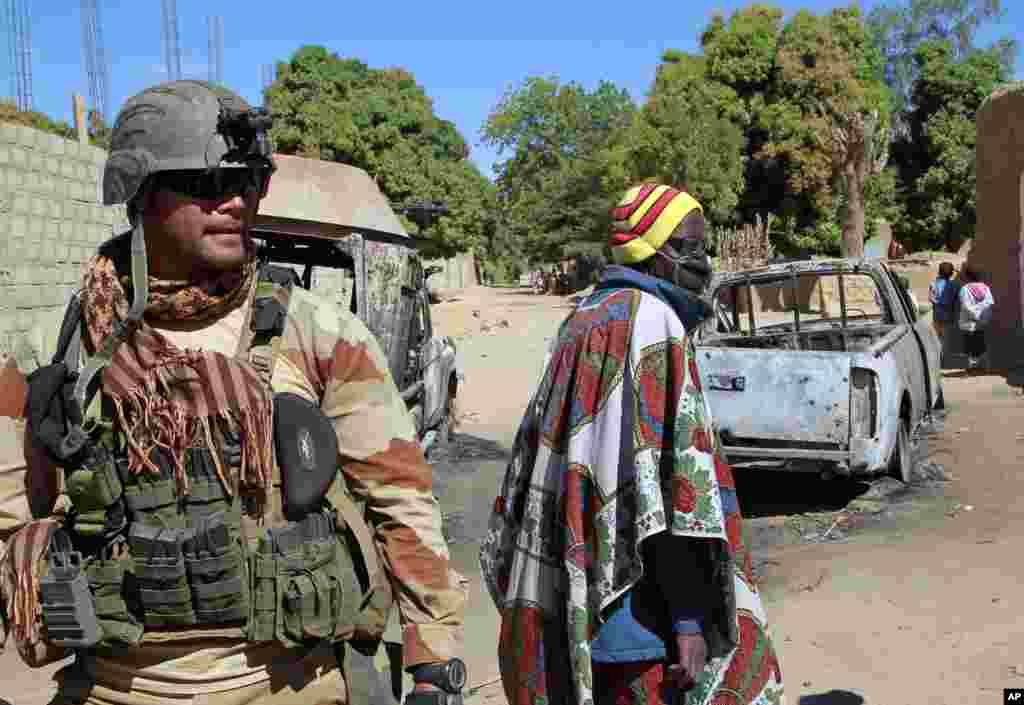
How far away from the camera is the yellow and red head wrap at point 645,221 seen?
2574 mm

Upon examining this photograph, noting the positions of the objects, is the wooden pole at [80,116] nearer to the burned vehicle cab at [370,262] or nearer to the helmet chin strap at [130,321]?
the burned vehicle cab at [370,262]

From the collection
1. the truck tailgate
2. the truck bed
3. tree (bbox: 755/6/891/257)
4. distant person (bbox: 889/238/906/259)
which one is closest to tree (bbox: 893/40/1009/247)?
distant person (bbox: 889/238/906/259)

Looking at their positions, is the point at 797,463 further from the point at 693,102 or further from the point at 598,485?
the point at 693,102

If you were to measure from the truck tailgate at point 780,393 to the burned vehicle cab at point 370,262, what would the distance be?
83.0 inches

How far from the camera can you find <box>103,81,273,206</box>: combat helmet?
1864mm

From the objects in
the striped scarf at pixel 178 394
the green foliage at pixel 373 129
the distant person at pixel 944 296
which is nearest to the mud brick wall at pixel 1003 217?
the distant person at pixel 944 296

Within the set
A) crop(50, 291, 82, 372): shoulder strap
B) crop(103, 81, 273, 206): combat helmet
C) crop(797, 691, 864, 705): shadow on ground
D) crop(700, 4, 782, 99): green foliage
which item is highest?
crop(700, 4, 782, 99): green foliage

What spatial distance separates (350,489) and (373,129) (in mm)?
33872

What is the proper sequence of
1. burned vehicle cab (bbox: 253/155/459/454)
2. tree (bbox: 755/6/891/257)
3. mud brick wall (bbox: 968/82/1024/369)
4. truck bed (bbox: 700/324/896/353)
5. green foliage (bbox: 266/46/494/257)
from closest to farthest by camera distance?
burned vehicle cab (bbox: 253/155/459/454)
truck bed (bbox: 700/324/896/353)
mud brick wall (bbox: 968/82/1024/369)
tree (bbox: 755/6/891/257)
green foliage (bbox: 266/46/494/257)

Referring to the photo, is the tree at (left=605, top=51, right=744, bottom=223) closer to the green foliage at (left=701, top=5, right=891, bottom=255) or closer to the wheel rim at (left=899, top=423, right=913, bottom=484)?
the green foliage at (left=701, top=5, right=891, bottom=255)

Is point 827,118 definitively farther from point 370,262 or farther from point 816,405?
point 370,262

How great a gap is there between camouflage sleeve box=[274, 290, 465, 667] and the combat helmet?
0.28 m

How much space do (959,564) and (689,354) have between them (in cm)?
404

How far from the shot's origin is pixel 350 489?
6.50ft
